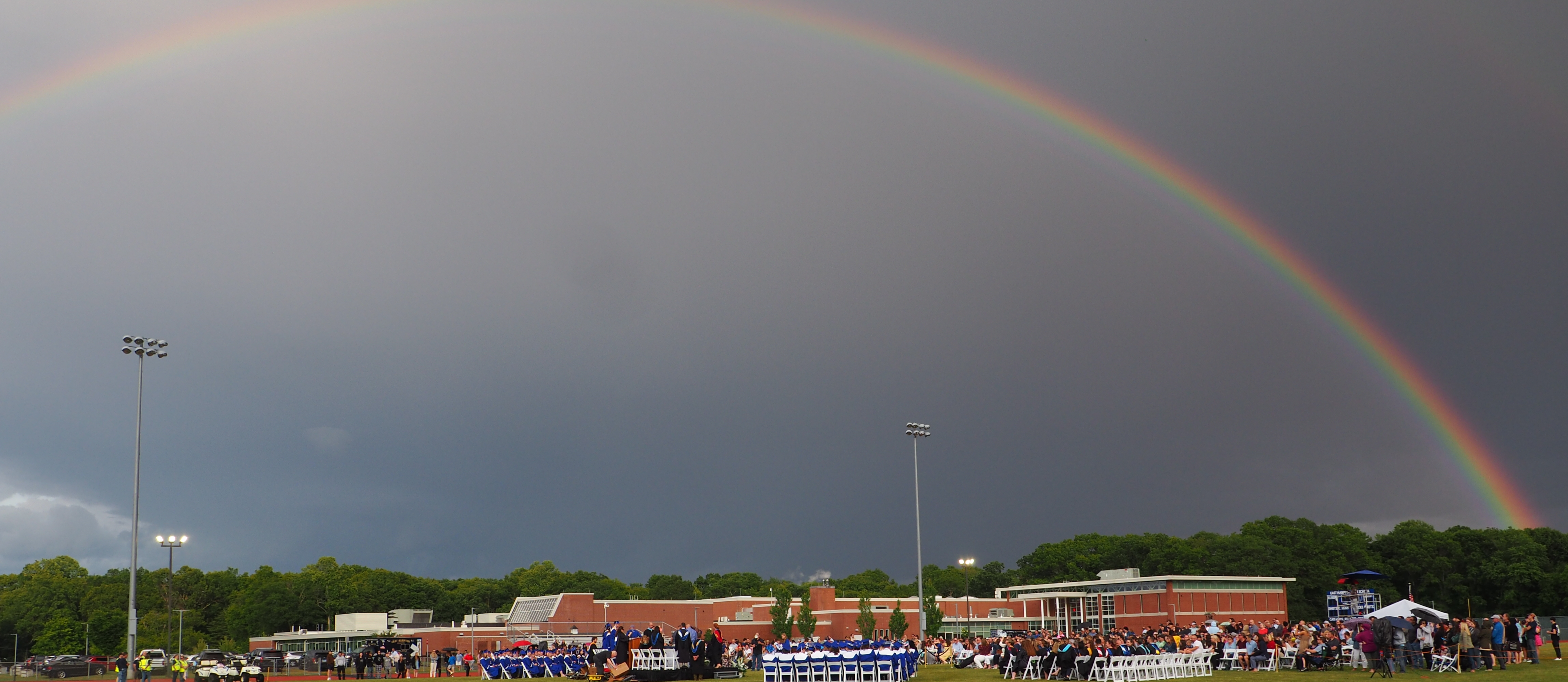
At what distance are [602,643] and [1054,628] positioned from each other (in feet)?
228

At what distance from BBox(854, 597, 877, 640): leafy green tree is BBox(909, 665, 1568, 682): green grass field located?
4795cm

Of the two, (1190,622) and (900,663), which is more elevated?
(900,663)

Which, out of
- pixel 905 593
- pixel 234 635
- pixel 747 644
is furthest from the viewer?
pixel 905 593

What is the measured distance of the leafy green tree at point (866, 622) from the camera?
266ft

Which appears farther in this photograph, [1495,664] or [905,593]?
[905,593]

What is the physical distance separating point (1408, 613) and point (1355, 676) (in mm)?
4579

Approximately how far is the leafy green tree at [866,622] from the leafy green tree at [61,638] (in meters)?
67.8

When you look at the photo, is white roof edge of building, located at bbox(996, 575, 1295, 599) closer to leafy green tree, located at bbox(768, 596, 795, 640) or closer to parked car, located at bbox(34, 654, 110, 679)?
leafy green tree, located at bbox(768, 596, 795, 640)

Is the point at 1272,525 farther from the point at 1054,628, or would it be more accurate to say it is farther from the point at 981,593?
the point at 1054,628

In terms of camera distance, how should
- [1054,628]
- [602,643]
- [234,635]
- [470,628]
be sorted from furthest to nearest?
[234,635], [1054,628], [470,628], [602,643]

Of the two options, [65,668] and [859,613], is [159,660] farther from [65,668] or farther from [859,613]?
[859,613]

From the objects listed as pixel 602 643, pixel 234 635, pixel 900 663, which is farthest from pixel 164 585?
pixel 900 663

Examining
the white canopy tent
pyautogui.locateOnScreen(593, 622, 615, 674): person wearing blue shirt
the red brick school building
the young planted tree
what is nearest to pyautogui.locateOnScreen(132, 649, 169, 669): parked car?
the red brick school building

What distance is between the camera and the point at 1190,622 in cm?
8344
